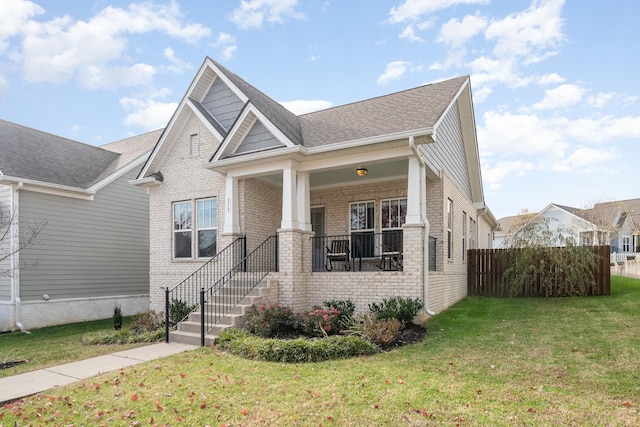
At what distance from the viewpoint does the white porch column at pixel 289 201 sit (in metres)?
9.62

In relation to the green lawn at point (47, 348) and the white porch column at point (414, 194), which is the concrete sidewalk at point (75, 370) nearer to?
the green lawn at point (47, 348)

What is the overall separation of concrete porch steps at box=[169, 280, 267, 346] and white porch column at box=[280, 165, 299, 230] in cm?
161

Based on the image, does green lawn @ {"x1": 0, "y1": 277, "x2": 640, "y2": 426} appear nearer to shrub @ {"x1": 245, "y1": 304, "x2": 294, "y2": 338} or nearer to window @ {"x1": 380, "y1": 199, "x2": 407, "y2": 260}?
shrub @ {"x1": 245, "y1": 304, "x2": 294, "y2": 338}

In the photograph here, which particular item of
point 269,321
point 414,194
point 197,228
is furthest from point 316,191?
point 269,321

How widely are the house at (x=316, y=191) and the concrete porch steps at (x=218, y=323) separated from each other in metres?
0.51

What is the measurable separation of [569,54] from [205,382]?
529 inches

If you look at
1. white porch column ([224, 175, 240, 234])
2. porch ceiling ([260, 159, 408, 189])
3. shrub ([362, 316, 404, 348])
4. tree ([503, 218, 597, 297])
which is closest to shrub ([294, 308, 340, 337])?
shrub ([362, 316, 404, 348])

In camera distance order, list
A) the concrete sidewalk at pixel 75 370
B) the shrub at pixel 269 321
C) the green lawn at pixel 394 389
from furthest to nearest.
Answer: the shrub at pixel 269 321, the concrete sidewalk at pixel 75 370, the green lawn at pixel 394 389

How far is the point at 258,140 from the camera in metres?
10.2

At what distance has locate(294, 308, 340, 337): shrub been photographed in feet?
25.8

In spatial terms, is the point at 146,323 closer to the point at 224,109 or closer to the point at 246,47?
the point at 224,109

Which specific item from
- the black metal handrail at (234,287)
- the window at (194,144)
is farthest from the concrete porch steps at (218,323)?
the window at (194,144)

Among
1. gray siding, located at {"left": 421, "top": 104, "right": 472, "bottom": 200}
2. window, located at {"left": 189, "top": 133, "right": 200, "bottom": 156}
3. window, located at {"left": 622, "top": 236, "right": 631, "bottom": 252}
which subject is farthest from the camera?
window, located at {"left": 622, "top": 236, "right": 631, "bottom": 252}

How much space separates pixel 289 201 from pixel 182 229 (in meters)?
4.35
